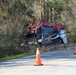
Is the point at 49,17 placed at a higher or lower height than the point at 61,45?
higher

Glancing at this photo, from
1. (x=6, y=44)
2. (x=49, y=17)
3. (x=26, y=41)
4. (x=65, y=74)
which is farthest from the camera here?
(x=49, y=17)

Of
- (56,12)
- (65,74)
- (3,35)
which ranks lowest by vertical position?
(65,74)

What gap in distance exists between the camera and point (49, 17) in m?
44.2

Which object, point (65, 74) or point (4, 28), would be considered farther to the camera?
point (4, 28)

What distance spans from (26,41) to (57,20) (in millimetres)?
11112

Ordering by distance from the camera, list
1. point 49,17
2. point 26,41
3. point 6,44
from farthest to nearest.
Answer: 1. point 49,17
2. point 26,41
3. point 6,44

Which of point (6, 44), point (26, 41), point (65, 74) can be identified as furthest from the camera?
point (26, 41)

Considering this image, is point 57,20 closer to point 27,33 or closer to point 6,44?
point 27,33

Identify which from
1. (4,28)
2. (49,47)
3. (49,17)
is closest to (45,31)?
(49,47)

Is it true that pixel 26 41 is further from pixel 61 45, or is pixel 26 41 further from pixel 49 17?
pixel 49 17

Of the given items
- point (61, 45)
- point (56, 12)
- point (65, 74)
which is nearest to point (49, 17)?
point (56, 12)

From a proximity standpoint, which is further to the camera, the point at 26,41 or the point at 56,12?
the point at 56,12

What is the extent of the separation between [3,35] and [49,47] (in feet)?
17.8

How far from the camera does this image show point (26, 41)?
34781 millimetres
